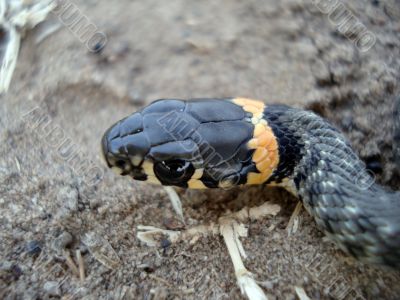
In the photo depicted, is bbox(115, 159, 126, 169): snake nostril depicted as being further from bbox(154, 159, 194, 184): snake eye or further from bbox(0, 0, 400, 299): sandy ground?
bbox(0, 0, 400, 299): sandy ground

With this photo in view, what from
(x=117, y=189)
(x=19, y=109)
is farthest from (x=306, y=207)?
(x=19, y=109)

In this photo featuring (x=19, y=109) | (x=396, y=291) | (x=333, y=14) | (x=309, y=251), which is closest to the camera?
(x=396, y=291)

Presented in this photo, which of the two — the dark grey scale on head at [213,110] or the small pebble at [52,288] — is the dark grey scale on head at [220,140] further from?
the small pebble at [52,288]

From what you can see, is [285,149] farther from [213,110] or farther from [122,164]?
[122,164]

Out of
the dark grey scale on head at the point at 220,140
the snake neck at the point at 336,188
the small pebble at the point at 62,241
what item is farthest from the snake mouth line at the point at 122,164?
the snake neck at the point at 336,188

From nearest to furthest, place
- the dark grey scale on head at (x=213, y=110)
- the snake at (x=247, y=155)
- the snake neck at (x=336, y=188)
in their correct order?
the snake neck at (x=336, y=188), the snake at (x=247, y=155), the dark grey scale on head at (x=213, y=110)

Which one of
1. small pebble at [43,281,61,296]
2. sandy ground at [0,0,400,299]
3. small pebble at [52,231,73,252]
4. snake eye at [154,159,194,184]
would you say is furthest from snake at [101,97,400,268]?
small pebble at [43,281,61,296]

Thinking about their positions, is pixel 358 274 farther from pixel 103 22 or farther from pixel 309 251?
pixel 103 22
